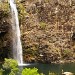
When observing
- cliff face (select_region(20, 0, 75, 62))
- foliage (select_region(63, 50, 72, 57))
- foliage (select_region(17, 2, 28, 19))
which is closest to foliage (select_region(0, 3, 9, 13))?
foliage (select_region(17, 2, 28, 19))

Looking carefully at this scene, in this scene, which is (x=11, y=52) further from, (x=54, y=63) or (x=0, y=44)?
(x=54, y=63)

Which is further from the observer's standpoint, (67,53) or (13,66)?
(67,53)

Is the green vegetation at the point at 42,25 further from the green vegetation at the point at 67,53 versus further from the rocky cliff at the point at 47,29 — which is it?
the green vegetation at the point at 67,53

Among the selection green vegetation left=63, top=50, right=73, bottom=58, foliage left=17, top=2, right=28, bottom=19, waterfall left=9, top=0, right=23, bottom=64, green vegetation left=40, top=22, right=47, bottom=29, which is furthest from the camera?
green vegetation left=40, top=22, right=47, bottom=29

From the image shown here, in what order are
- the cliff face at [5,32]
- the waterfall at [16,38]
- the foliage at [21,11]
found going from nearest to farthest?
the cliff face at [5,32], the waterfall at [16,38], the foliage at [21,11]

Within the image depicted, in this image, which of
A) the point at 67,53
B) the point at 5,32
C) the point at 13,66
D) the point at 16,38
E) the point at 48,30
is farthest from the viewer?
the point at 48,30

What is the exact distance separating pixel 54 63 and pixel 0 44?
9.56 meters

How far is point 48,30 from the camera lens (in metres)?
66.8

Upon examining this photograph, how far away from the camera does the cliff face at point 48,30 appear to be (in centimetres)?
6359

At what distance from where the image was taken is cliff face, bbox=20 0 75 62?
6359cm

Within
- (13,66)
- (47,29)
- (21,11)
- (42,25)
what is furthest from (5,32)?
(13,66)

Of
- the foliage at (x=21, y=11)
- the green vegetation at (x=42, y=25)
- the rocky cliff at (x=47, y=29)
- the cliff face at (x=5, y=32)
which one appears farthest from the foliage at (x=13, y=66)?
the green vegetation at (x=42, y=25)

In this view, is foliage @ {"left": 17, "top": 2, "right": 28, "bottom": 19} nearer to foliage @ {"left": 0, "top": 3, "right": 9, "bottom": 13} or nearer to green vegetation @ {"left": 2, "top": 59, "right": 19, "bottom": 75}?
foliage @ {"left": 0, "top": 3, "right": 9, "bottom": 13}

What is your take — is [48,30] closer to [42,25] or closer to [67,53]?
[42,25]
